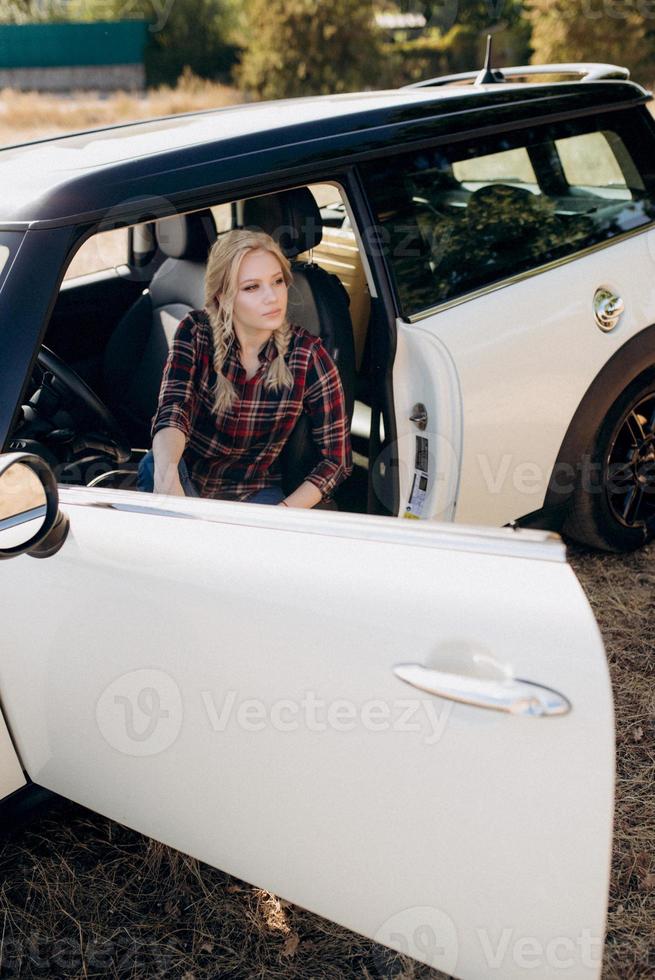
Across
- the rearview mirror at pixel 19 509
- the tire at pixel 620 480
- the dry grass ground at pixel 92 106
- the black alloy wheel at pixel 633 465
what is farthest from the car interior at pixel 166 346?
the dry grass ground at pixel 92 106

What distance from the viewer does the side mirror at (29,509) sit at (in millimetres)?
1576

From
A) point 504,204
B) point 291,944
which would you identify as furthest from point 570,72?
point 291,944

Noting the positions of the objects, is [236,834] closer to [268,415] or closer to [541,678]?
[541,678]

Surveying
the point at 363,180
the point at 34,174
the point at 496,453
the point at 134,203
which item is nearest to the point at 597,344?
the point at 496,453

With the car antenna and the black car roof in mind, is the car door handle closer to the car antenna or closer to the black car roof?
the black car roof

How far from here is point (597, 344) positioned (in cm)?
286

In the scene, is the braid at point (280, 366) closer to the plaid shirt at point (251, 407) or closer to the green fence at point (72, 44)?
the plaid shirt at point (251, 407)

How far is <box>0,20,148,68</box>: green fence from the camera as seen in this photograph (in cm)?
2561

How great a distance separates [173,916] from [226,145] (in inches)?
74.3

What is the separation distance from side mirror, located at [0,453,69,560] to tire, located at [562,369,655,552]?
1.92 m

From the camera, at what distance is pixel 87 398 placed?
9.17 ft

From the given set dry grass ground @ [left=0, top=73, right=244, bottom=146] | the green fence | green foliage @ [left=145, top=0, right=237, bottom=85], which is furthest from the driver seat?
the green fence

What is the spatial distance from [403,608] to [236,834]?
1.93 ft

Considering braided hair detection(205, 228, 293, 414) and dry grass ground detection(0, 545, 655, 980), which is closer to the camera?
dry grass ground detection(0, 545, 655, 980)
